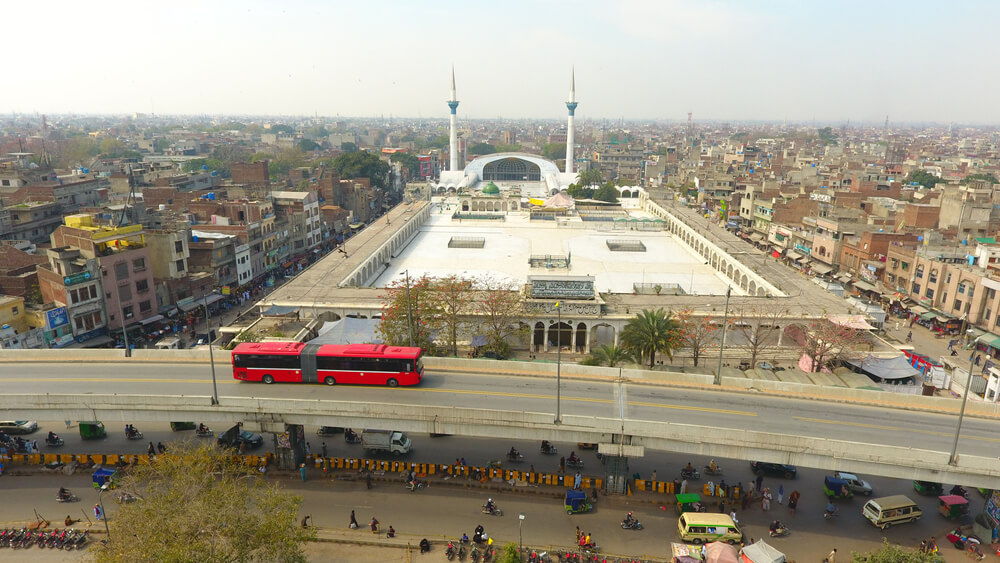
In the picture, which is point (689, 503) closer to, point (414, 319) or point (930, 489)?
point (930, 489)

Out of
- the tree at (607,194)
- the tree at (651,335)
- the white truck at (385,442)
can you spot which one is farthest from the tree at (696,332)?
the tree at (607,194)

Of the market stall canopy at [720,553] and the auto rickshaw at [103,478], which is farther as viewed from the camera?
the auto rickshaw at [103,478]

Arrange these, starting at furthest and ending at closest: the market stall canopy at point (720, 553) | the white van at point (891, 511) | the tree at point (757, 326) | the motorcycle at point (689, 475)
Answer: the tree at point (757, 326) → the motorcycle at point (689, 475) → the white van at point (891, 511) → the market stall canopy at point (720, 553)

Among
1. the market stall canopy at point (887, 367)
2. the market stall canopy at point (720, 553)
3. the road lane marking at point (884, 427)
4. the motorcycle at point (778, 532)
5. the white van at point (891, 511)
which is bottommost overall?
the motorcycle at point (778, 532)

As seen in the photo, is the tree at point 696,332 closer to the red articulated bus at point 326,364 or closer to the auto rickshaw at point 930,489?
the auto rickshaw at point 930,489

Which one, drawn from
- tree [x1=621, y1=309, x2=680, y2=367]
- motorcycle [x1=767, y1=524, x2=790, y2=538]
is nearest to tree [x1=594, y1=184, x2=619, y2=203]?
tree [x1=621, y1=309, x2=680, y2=367]

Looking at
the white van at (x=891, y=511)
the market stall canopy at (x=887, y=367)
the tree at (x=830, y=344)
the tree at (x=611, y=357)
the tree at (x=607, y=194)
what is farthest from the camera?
the tree at (x=607, y=194)

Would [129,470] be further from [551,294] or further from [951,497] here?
[951,497]
